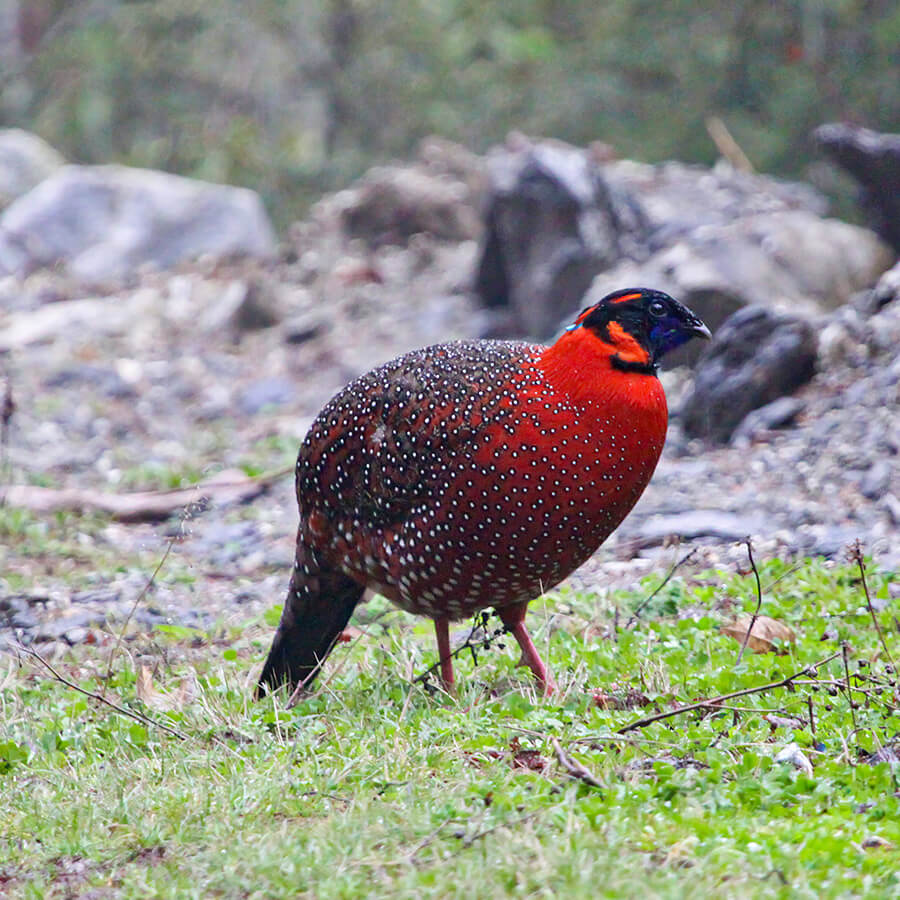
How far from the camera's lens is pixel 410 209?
1304 centimetres

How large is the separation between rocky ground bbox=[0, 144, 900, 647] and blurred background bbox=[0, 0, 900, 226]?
6.76 ft

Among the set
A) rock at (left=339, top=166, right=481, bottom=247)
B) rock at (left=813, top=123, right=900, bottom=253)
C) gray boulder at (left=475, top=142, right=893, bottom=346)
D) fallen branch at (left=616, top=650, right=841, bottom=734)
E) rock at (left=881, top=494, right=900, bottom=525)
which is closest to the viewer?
fallen branch at (left=616, top=650, right=841, bottom=734)

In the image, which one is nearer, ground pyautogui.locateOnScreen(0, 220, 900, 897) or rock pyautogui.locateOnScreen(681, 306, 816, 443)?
ground pyautogui.locateOnScreen(0, 220, 900, 897)

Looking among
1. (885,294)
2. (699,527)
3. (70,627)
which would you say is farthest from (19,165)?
(699,527)

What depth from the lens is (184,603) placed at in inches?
245

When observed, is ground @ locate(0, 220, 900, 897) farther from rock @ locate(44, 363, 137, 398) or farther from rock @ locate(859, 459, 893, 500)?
rock @ locate(44, 363, 137, 398)

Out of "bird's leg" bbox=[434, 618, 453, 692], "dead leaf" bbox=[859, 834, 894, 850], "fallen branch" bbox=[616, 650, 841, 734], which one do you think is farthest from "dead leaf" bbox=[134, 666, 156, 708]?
"dead leaf" bbox=[859, 834, 894, 850]

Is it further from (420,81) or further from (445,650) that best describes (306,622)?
(420,81)

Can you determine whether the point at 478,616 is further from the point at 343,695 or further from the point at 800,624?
the point at 800,624

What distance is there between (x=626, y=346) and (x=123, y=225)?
1072 centimetres

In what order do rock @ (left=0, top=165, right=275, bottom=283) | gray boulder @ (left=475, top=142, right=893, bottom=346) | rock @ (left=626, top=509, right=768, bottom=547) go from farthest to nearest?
rock @ (left=0, top=165, right=275, bottom=283) → gray boulder @ (left=475, top=142, right=893, bottom=346) → rock @ (left=626, top=509, right=768, bottom=547)

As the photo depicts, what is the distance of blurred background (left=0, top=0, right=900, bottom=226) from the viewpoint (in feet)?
44.4

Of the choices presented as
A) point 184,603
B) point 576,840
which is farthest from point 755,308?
point 576,840

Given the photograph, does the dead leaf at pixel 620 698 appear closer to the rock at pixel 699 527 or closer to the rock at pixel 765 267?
the rock at pixel 699 527
